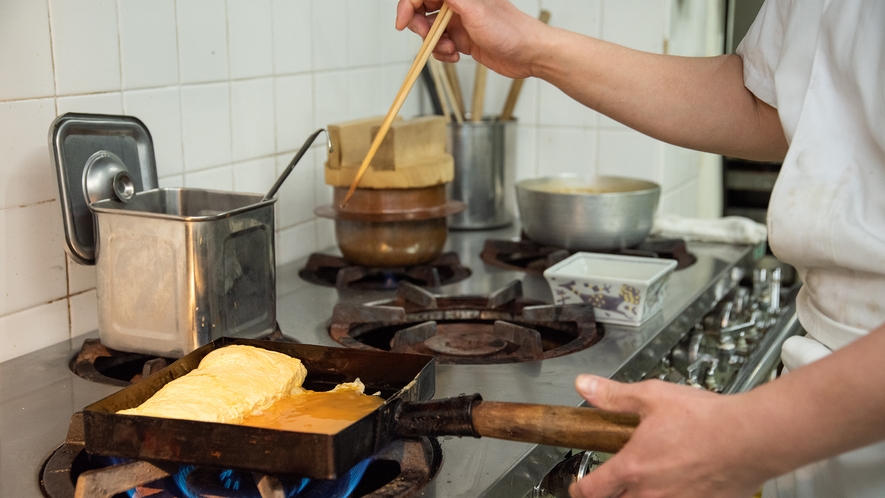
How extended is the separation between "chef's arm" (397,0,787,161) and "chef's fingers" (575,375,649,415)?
524mm

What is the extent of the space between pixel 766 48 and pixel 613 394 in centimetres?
55

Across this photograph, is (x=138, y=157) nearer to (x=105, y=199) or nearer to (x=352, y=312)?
(x=105, y=199)

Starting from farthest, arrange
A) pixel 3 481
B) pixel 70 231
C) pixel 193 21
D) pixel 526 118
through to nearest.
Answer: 1. pixel 526 118
2. pixel 193 21
3. pixel 70 231
4. pixel 3 481

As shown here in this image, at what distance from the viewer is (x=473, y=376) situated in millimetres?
1187

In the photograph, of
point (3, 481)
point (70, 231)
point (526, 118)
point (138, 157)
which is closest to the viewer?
point (3, 481)

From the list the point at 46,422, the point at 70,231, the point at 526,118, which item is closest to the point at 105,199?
the point at 70,231

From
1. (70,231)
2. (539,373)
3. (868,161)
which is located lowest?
(539,373)

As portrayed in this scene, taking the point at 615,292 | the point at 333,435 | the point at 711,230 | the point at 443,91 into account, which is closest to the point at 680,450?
the point at 333,435

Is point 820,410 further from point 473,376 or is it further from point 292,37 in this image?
point 292,37

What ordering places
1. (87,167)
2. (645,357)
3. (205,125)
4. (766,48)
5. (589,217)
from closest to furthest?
(766,48) → (87,167) → (645,357) → (205,125) → (589,217)

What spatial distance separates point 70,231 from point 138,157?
172mm

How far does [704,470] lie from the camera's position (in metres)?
0.74

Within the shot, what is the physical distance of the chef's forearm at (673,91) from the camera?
117 centimetres

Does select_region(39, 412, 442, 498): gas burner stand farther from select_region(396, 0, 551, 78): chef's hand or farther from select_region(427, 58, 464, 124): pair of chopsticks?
select_region(427, 58, 464, 124): pair of chopsticks
